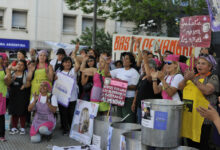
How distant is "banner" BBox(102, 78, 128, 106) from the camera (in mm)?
5634

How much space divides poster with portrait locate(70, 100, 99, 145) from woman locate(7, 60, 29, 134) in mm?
1164

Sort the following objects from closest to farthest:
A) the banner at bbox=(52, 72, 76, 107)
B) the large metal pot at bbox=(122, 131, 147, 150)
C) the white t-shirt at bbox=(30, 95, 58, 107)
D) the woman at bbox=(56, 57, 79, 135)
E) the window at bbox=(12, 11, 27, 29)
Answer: the large metal pot at bbox=(122, 131, 147, 150) → the white t-shirt at bbox=(30, 95, 58, 107) → the banner at bbox=(52, 72, 76, 107) → the woman at bbox=(56, 57, 79, 135) → the window at bbox=(12, 11, 27, 29)

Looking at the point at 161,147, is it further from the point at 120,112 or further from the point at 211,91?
the point at 120,112

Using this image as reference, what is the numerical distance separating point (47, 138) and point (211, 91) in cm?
366

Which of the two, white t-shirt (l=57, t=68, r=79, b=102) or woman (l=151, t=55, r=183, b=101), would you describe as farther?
white t-shirt (l=57, t=68, r=79, b=102)

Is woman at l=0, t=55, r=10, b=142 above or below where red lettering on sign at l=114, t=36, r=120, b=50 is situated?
below

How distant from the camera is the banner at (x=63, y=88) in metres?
6.38

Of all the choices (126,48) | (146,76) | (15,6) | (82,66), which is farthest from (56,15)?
(146,76)

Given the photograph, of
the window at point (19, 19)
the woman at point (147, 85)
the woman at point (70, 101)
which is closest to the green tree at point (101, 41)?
the window at point (19, 19)

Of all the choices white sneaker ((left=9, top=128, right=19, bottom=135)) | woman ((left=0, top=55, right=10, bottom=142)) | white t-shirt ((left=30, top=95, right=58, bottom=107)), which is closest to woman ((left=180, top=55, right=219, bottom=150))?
white t-shirt ((left=30, top=95, right=58, bottom=107))

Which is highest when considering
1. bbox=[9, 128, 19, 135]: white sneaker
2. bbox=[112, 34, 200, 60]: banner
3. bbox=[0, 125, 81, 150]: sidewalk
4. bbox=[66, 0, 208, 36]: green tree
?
bbox=[66, 0, 208, 36]: green tree

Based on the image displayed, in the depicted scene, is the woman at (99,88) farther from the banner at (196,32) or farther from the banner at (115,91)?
the banner at (196,32)

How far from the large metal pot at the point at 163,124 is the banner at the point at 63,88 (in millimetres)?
2766

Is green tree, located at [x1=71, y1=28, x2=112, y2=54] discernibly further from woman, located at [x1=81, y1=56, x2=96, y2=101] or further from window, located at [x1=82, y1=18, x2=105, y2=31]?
woman, located at [x1=81, y1=56, x2=96, y2=101]
